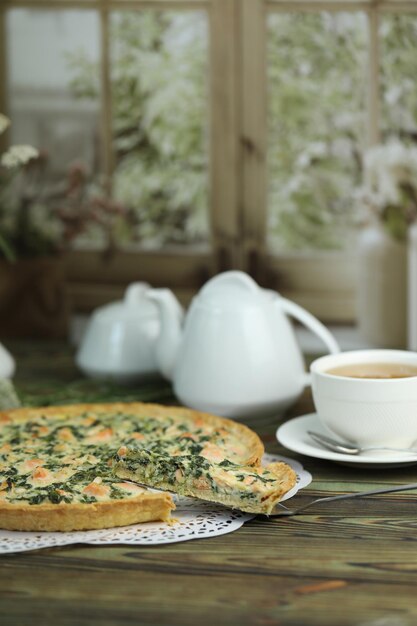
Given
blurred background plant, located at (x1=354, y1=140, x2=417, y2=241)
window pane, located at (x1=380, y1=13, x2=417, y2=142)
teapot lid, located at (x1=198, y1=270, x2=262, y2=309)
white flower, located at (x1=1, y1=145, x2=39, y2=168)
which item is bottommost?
teapot lid, located at (x1=198, y1=270, x2=262, y2=309)

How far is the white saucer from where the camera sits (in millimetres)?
1198

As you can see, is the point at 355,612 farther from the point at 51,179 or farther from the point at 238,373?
the point at 51,179

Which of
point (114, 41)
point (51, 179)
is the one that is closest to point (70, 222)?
point (51, 179)

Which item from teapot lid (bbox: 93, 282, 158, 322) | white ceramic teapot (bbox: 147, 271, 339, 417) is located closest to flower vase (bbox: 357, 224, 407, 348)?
teapot lid (bbox: 93, 282, 158, 322)

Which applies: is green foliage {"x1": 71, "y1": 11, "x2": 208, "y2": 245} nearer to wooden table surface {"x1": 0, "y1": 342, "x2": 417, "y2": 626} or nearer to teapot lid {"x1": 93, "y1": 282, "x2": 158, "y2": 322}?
teapot lid {"x1": 93, "y1": 282, "x2": 158, "y2": 322}

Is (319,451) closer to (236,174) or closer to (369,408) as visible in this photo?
→ (369,408)

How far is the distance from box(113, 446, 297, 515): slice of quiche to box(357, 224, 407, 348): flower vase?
3.70ft

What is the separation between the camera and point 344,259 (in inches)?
96.8

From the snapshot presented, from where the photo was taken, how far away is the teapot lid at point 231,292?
148 cm

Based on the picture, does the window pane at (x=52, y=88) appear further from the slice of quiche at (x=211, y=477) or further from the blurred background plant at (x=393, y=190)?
the slice of quiche at (x=211, y=477)

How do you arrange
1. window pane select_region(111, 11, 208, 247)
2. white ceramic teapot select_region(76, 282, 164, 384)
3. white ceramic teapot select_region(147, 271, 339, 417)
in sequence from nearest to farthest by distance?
white ceramic teapot select_region(147, 271, 339, 417)
white ceramic teapot select_region(76, 282, 164, 384)
window pane select_region(111, 11, 208, 247)

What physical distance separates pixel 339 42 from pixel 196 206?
1.77ft

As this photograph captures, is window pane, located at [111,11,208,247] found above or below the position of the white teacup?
above

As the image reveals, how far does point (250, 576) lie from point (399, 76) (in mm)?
1713
